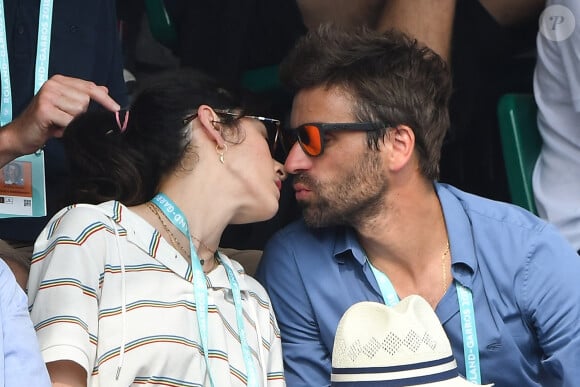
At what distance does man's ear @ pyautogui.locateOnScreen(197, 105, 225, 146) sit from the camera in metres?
2.92

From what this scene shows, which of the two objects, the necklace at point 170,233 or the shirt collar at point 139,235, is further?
the necklace at point 170,233

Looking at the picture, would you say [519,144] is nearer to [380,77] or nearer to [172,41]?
[380,77]

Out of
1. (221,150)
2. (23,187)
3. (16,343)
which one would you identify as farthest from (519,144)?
(16,343)

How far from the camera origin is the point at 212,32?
4.23m

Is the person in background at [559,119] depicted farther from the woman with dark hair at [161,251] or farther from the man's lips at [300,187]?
the woman with dark hair at [161,251]

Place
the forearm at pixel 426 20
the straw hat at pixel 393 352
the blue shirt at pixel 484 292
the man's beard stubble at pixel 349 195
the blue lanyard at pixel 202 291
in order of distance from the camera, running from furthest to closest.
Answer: the forearm at pixel 426 20 < the man's beard stubble at pixel 349 195 < the blue shirt at pixel 484 292 < the blue lanyard at pixel 202 291 < the straw hat at pixel 393 352

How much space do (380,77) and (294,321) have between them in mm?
721

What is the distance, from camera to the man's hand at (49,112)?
274 centimetres

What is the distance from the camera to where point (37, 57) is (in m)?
3.34

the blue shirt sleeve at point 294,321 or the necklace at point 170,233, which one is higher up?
the necklace at point 170,233

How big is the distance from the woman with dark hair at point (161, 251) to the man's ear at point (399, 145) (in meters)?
0.33

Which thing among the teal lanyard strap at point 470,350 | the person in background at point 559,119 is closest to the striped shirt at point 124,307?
the teal lanyard strap at point 470,350

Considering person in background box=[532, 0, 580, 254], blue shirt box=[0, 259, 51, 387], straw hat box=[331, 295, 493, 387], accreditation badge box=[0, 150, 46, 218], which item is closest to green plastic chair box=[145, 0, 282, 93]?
person in background box=[532, 0, 580, 254]

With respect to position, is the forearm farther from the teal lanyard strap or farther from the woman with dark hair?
the teal lanyard strap
